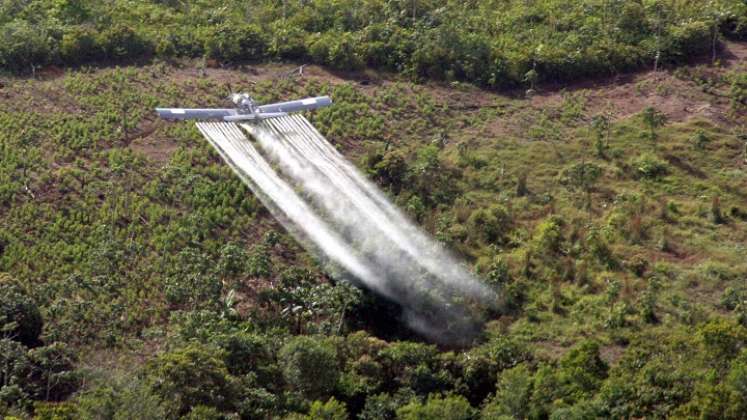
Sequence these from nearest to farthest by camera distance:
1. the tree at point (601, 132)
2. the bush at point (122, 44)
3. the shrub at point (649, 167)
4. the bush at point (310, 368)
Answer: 1. the bush at point (310, 368)
2. the shrub at point (649, 167)
3. the tree at point (601, 132)
4. the bush at point (122, 44)

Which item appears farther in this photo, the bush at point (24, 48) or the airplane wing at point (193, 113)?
→ the bush at point (24, 48)

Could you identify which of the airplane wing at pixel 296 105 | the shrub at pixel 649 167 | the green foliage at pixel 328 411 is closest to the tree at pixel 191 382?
the green foliage at pixel 328 411

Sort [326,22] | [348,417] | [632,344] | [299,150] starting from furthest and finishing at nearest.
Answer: [326,22] < [299,150] < [632,344] < [348,417]

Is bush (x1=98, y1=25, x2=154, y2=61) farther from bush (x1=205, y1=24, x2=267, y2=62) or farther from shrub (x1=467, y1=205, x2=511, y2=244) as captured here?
shrub (x1=467, y1=205, x2=511, y2=244)

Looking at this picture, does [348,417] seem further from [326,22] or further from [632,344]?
[326,22]

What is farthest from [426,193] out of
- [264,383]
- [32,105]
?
[32,105]

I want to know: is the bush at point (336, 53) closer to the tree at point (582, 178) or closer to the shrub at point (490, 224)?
the tree at point (582, 178)
